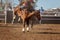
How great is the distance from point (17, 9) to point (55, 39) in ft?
15.8

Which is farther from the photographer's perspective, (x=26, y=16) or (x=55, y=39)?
(x=26, y=16)

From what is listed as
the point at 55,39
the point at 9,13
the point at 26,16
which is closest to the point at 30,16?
the point at 26,16

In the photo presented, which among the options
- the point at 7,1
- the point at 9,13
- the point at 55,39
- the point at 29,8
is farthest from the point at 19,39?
the point at 7,1

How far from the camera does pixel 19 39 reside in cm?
1206

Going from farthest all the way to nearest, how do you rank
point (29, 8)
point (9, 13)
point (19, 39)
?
1. point (9, 13)
2. point (29, 8)
3. point (19, 39)

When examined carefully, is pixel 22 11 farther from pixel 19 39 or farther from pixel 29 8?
pixel 19 39

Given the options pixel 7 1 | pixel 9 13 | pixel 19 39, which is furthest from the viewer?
pixel 7 1

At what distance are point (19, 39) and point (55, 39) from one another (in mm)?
1502

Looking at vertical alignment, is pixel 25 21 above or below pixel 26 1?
below

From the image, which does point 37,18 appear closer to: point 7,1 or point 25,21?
point 25,21

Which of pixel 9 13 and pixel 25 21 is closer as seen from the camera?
pixel 25 21

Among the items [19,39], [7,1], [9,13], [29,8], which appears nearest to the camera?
[19,39]

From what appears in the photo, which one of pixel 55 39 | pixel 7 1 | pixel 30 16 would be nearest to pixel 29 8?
pixel 30 16

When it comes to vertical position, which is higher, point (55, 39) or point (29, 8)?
point (29, 8)
